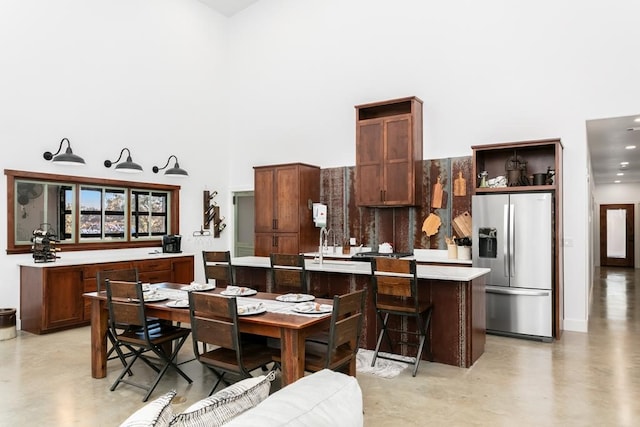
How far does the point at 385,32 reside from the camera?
6.95 meters

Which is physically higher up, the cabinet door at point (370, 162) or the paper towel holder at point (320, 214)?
the cabinet door at point (370, 162)

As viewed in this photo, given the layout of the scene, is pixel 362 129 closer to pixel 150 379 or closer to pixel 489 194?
pixel 489 194

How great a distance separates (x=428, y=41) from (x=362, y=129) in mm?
1611

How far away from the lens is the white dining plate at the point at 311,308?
9.91 ft

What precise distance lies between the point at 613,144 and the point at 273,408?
7.83 metres

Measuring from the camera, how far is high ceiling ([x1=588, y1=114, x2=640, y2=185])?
562 cm

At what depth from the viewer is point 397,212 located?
6.70m

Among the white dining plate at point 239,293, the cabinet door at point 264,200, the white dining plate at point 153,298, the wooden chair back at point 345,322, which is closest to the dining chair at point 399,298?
the wooden chair back at point 345,322

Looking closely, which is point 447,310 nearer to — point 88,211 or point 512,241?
point 512,241

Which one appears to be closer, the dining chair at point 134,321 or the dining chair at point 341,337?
the dining chair at point 341,337

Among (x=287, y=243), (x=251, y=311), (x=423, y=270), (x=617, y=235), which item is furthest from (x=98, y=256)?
(x=617, y=235)

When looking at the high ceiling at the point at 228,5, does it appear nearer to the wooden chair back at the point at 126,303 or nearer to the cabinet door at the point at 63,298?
the cabinet door at the point at 63,298

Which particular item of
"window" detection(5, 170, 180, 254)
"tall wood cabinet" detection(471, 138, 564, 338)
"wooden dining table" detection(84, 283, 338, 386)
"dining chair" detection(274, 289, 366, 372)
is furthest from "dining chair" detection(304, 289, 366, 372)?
"window" detection(5, 170, 180, 254)

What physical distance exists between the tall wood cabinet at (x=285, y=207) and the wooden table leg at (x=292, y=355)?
428cm
